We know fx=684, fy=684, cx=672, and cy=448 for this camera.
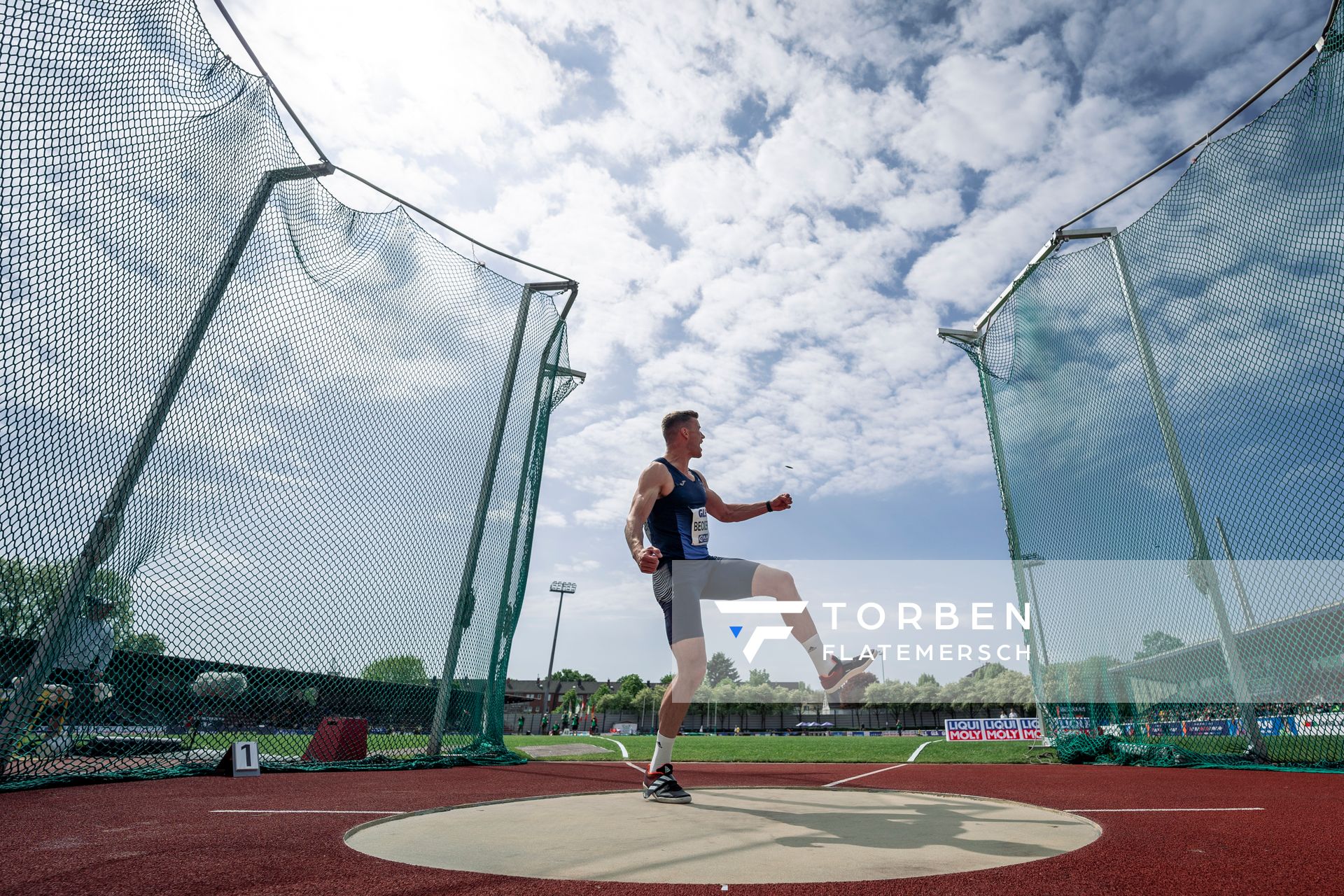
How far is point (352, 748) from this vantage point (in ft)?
20.0

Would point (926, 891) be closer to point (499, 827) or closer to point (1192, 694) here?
point (499, 827)

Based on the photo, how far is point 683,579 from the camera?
3.80 meters

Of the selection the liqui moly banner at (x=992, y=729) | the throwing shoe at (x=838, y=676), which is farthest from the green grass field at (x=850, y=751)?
the liqui moly banner at (x=992, y=729)

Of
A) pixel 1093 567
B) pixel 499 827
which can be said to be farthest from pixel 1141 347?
pixel 499 827

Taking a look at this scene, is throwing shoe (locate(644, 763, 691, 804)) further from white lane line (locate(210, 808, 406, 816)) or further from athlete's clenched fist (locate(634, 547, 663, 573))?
white lane line (locate(210, 808, 406, 816))

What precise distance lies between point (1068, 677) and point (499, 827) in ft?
25.0

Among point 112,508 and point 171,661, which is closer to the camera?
point 112,508

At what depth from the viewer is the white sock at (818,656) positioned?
3645 mm

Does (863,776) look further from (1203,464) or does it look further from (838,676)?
(1203,464)

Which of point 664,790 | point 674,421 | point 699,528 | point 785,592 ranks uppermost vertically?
point 674,421

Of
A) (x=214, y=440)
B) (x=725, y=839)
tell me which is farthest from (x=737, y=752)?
(x=725, y=839)

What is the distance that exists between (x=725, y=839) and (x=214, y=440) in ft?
14.1

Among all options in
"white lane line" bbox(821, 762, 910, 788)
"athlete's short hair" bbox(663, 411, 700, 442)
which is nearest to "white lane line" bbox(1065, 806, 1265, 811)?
"white lane line" bbox(821, 762, 910, 788)

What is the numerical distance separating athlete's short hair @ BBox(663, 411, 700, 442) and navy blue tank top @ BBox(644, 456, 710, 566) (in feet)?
0.77
